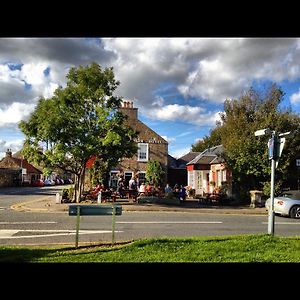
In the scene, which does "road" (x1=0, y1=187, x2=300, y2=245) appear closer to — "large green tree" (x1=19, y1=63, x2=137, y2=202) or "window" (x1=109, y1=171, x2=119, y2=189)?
"large green tree" (x1=19, y1=63, x2=137, y2=202)

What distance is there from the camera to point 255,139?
2569 centimetres

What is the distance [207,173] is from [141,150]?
6.41m

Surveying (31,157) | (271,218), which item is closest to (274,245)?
(271,218)

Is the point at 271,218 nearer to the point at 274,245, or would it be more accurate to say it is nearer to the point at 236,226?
the point at 274,245

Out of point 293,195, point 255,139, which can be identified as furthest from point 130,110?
point 293,195

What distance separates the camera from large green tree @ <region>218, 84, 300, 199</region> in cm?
2489

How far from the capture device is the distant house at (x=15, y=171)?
56.9 m

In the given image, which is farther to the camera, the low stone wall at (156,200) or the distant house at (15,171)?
the distant house at (15,171)

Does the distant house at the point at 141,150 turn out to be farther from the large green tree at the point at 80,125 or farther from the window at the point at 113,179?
the large green tree at the point at 80,125

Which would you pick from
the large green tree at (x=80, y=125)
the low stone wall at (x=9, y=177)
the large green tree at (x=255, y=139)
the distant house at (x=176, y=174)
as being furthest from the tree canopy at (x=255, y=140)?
the low stone wall at (x=9, y=177)

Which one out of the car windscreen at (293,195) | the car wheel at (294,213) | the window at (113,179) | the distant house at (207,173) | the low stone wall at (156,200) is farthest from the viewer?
the window at (113,179)

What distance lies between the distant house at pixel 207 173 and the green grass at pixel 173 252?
20885 mm

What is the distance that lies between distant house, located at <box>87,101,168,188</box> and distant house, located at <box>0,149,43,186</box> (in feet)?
86.4
